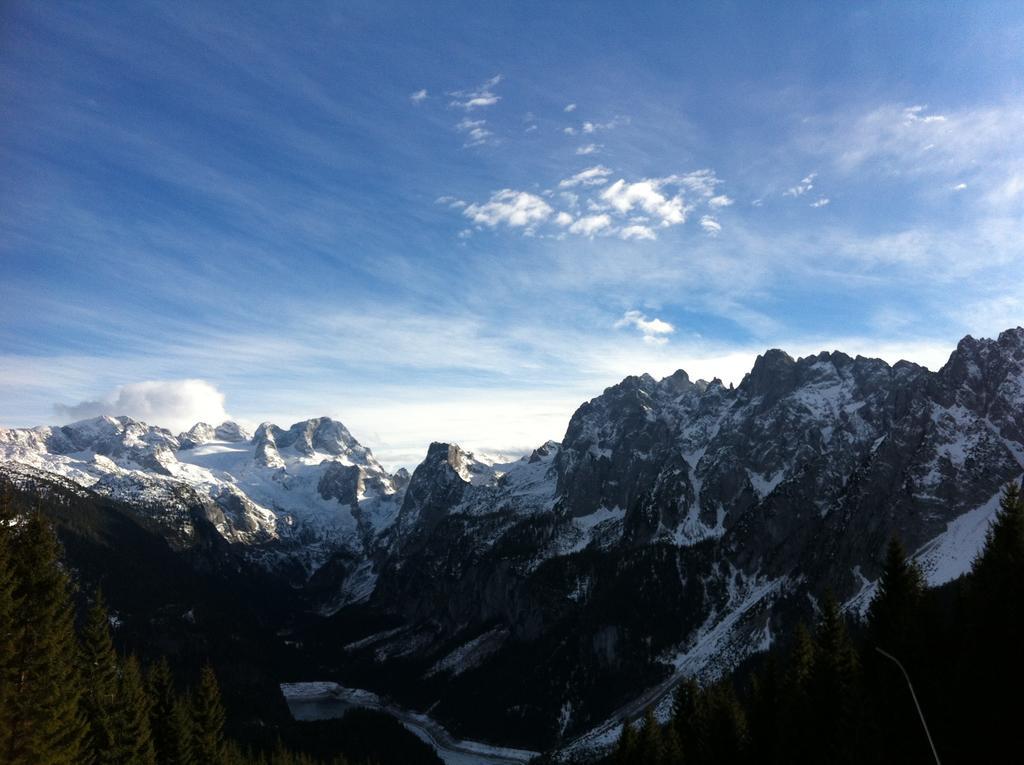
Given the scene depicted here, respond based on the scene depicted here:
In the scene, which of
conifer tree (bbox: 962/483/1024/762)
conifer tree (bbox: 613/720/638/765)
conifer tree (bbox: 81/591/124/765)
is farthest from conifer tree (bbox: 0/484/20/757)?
conifer tree (bbox: 613/720/638/765)

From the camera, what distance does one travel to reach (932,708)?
124ft

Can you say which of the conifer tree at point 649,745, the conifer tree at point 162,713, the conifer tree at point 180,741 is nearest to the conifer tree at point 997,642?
the conifer tree at point 649,745

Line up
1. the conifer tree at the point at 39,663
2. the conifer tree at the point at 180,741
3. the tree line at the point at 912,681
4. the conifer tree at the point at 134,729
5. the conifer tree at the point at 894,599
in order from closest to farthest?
the tree line at the point at 912,681 → the conifer tree at the point at 39,663 → the conifer tree at the point at 894,599 → the conifer tree at the point at 134,729 → the conifer tree at the point at 180,741

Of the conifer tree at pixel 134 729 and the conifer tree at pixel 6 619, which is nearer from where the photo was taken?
the conifer tree at pixel 6 619

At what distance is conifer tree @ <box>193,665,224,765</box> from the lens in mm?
70312

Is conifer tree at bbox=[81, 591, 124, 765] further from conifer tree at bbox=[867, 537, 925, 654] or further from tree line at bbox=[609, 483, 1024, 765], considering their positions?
conifer tree at bbox=[867, 537, 925, 654]

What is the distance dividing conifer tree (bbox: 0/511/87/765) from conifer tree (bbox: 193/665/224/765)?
31.5 m

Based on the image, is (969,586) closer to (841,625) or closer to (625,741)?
(841,625)

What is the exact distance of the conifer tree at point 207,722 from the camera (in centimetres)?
7031

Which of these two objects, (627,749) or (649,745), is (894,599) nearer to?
(649,745)

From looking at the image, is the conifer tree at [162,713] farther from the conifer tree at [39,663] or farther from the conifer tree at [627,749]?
the conifer tree at [627,749]

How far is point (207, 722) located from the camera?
72.4 m

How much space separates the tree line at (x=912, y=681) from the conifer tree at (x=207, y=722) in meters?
47.7

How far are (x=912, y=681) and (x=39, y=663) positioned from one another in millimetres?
47693
